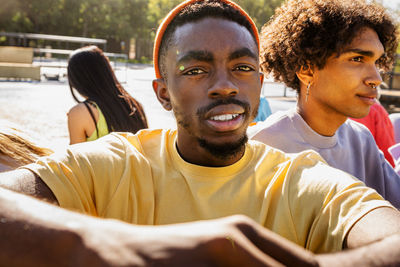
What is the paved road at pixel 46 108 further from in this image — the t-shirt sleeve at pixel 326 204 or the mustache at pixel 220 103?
the t-shirt sleeve at pixel 326 204

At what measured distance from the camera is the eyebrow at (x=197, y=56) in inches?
67.6

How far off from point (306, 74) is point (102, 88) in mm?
2038

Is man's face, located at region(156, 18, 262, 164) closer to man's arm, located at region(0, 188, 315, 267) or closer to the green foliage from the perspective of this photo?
man's arm, located at region(0, 188, 315, 267)

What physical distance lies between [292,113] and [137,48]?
45112mm

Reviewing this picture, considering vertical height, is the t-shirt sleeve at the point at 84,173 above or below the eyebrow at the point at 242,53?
below

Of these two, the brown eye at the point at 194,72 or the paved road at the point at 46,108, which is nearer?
the brown eye at the point at 194,72

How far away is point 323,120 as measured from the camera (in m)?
2.67

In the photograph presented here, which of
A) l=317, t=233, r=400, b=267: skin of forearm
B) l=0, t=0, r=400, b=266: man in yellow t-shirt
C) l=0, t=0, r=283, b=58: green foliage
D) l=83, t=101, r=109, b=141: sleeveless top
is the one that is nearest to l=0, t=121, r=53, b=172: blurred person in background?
l=0, t=0, r=400, b=266: man in yellow t-shirt

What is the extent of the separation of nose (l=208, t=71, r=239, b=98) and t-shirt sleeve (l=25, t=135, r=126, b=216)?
17.9 inches

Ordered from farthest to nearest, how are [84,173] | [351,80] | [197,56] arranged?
1. [351,80]
2. [197,56]
3. [84,173]

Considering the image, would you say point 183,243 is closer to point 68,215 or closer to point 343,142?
point 68,215

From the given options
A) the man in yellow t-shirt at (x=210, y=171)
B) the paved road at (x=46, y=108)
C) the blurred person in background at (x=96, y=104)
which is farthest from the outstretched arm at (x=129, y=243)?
the paved road at (x=46, y=108)

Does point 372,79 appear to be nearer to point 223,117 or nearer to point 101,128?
point 223,117

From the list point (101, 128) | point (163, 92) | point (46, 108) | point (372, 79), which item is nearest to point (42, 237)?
point (163, 92)
